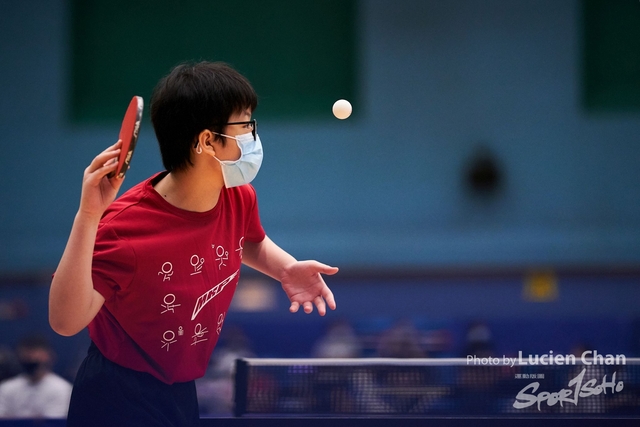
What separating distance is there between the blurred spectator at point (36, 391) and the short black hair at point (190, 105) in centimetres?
367

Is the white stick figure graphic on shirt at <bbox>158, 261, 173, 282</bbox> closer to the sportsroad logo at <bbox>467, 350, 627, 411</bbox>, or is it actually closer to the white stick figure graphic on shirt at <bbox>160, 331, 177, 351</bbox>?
the white stick figure graphic on shirt at <bbox>160, 331, 177, 351</bbox>

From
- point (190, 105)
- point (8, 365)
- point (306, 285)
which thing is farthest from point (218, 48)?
point (190, 105)

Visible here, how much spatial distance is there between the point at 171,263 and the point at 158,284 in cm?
→ 7

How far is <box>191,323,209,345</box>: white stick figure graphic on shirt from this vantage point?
2.25 metres

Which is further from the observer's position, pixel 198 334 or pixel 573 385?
pixel 573 385

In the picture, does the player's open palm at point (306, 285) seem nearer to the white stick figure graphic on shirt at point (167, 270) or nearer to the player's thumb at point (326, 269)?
the player's thumb at point (326, 269)

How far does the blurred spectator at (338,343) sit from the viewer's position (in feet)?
25.0

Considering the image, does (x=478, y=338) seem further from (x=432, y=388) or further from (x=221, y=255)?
(x=221, y=255)

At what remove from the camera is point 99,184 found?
1855 millimetres

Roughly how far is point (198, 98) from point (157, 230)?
43cm

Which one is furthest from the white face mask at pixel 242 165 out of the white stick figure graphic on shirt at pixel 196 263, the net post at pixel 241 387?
the net post at pixel 241 387

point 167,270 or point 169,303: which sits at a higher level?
point 167,270

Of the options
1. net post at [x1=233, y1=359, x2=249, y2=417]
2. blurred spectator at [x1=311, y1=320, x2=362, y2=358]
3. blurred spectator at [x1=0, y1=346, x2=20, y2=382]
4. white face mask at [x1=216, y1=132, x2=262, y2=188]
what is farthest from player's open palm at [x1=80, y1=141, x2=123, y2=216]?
blurred spectator at [x1=311, y1=320, x2=362, y2=358]

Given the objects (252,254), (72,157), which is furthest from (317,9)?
(252,254)
